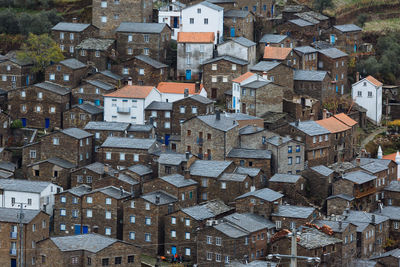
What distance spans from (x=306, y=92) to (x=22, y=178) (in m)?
27.7

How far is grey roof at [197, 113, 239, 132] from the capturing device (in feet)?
327

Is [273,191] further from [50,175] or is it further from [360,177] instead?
[50,175]

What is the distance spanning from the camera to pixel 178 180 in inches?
3794

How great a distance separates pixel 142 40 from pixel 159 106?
10.8 metres

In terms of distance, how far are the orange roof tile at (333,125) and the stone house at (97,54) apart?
2268cm

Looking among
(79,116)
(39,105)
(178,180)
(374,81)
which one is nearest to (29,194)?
(178,180)

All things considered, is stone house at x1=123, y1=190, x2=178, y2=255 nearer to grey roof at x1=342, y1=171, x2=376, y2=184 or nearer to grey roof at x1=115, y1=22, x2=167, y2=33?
grey roof at x1=342, y1=171, x2=376, y2=184

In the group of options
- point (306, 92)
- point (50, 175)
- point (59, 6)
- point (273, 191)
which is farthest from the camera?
point (59, 6)

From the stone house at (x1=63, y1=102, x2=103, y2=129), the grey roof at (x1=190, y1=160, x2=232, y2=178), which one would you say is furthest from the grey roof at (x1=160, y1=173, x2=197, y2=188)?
the stone house at (x1=63, y1=102, x2=103, y2=129)

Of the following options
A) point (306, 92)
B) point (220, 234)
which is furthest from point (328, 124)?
point (220, 234)

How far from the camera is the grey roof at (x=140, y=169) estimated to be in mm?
99062

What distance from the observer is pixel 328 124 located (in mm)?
106000

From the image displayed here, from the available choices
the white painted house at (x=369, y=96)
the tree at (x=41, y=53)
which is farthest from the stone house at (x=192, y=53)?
the white painted house at (x=369, y=96)

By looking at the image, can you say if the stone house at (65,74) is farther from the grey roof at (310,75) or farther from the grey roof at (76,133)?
the grey roof at (310,75)
